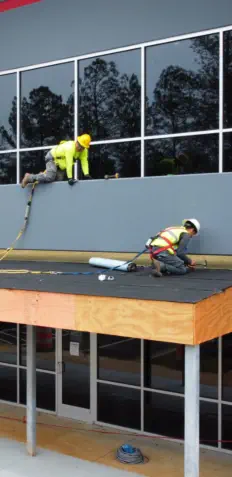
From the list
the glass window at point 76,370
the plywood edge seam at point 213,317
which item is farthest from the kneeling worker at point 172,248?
the glass window at point 76,370

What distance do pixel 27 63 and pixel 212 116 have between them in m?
4.16

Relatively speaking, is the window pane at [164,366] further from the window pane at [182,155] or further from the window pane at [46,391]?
the window pane at [182,155]

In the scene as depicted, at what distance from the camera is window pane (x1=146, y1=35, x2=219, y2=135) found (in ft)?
31.0

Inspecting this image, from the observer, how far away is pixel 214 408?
1055cm

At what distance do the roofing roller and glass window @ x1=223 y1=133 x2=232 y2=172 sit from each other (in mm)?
2398

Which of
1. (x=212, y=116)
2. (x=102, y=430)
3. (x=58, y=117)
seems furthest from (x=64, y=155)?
(x=102, y=430)

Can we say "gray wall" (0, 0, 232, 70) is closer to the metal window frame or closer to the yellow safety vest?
the metal window frame

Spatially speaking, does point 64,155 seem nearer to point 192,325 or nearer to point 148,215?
point 148,215

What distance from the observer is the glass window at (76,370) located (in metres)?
12.2

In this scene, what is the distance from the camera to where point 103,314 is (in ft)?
21.5

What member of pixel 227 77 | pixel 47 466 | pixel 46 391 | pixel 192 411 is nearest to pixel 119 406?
pixel 46 391

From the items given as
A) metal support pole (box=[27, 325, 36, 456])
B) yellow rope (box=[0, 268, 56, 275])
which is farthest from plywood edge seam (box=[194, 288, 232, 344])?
metal support pole (box=[27, 325, 36, 456])

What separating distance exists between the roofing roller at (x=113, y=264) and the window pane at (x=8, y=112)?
3.85 metres

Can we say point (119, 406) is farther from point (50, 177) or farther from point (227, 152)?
point (227, 152)
